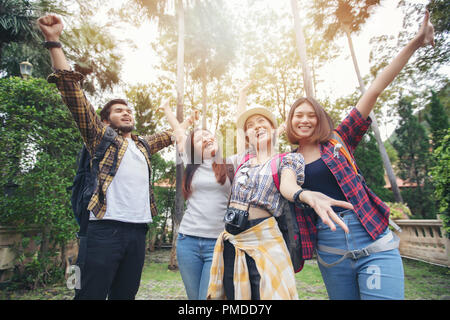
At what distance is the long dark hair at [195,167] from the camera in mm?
2090

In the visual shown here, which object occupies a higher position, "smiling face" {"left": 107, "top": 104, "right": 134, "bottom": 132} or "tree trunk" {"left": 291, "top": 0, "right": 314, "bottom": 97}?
"tree trunk" {"left": 291, "top": 0, "right": 314, "bottom": 97}

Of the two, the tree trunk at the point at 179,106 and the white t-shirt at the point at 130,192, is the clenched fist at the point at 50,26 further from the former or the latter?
the tree trunk at the point at 179,106

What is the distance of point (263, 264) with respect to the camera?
134cm

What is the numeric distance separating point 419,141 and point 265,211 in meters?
18.7

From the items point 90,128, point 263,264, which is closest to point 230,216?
point 263,264

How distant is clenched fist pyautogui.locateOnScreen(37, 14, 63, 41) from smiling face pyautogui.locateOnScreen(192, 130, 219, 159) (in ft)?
4.39

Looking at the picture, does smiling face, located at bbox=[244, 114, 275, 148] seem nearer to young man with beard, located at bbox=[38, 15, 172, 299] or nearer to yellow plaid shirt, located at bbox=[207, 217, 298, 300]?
yellow plaid shirt, located at bbox=[207, 217, 298, 300]

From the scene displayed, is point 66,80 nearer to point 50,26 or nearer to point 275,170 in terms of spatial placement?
point 50,26

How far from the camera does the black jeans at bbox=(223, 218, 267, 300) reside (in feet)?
4.53

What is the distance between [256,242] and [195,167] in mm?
1043

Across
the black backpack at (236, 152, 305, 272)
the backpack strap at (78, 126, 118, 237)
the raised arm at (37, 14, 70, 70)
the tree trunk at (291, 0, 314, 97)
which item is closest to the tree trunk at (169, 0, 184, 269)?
the tree trunk at (291, 0, 314, 97)

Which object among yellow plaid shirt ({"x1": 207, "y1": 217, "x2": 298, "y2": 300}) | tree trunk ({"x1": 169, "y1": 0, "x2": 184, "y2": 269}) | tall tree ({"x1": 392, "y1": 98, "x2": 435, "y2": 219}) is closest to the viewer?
yellow plaid shirt ({"x1": 207, "y1": 217, "x2": 298, "y2": 300})
